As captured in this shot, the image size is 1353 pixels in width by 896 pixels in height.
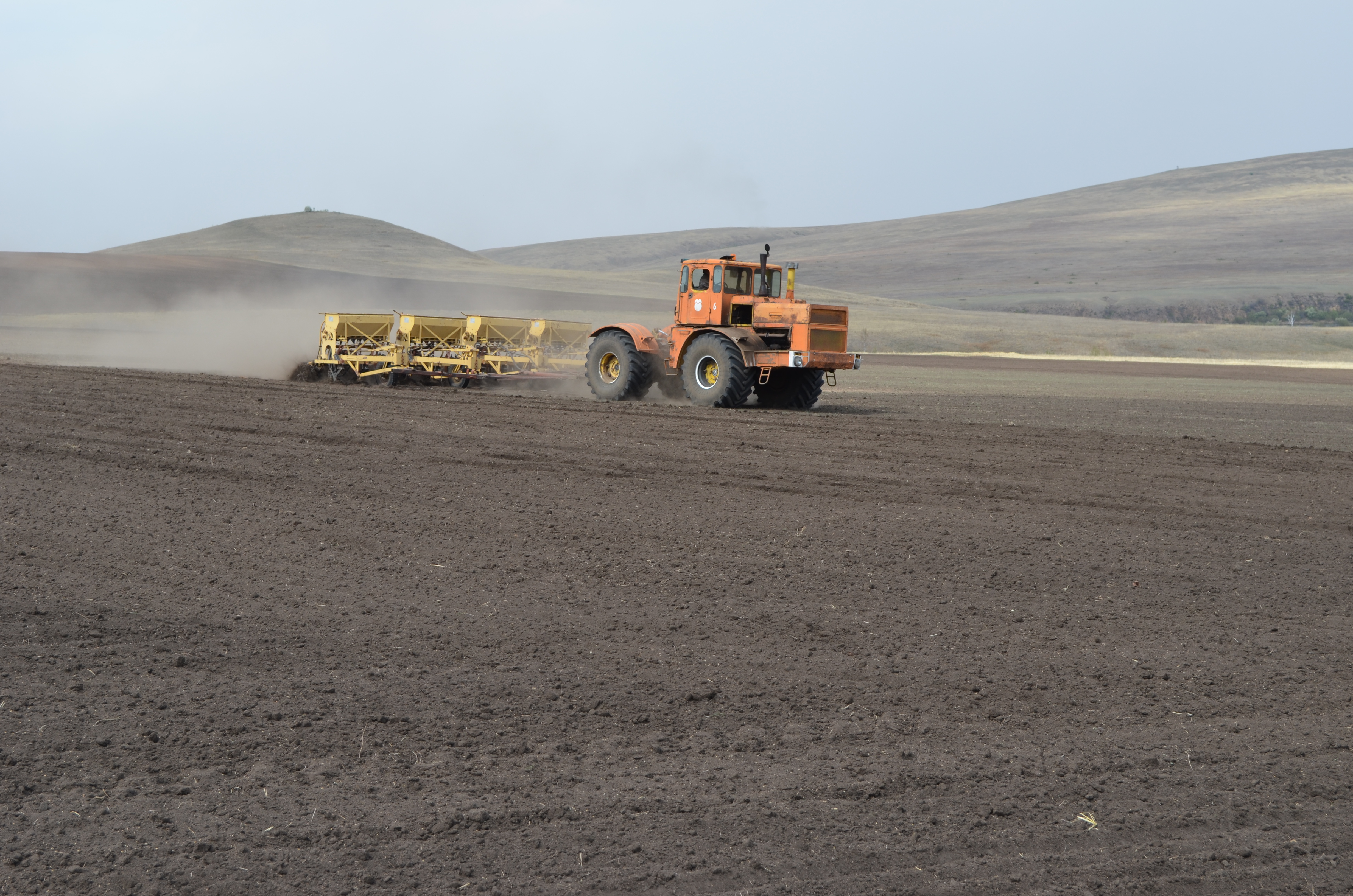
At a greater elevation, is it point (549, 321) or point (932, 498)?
point (549, 321)

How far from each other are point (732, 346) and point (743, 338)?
292mm

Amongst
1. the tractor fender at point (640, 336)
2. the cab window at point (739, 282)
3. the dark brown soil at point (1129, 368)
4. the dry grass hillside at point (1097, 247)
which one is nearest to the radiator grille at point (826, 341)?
the cab window at point (739, 282)

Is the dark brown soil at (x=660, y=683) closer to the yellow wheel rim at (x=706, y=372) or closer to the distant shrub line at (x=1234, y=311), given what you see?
the yellow wheel rim at (x=706, y=372)

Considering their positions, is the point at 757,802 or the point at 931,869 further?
the point at 757,802

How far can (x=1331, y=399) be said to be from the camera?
997 inches

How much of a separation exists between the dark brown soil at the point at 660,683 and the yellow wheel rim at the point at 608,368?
8617 mm

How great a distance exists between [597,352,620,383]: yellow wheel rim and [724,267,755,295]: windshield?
2.52 metres

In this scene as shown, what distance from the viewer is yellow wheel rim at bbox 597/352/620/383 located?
2028cm

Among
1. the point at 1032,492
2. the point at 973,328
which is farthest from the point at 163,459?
the point at 973,328

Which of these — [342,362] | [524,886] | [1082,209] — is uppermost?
[1082,209]

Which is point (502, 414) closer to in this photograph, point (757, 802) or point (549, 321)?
point (549, 321)

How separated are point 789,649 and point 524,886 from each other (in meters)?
2.79

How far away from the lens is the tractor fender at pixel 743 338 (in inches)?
733

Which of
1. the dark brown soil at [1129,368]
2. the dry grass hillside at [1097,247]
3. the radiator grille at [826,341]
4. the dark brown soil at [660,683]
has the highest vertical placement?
the dry grass hillside at [1097,247]
